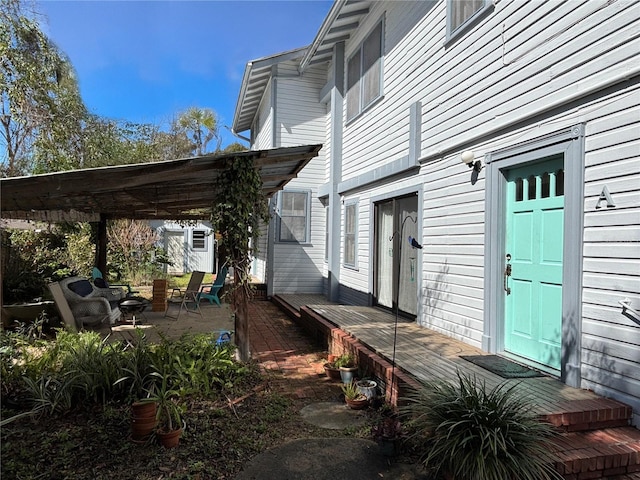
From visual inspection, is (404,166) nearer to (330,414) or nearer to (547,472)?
(330,414)

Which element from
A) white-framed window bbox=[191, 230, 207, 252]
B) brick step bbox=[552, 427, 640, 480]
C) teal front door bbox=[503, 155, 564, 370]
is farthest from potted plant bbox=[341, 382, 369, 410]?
white-framed window bbox=[191, 230, 207, 252]

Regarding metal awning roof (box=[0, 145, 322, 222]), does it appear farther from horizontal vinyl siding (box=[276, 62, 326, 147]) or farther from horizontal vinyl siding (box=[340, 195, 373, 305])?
horizontal vinyl siding (box=[276, 62, 326, 147])

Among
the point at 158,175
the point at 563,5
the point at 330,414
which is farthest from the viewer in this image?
the point at 158,175

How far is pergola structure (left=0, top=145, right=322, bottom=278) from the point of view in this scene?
3.90 m

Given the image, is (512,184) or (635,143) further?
(512,184)

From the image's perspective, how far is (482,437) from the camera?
8.51ft

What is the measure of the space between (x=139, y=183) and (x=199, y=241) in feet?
50.1

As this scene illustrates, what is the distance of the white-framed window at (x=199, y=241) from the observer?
19.0m

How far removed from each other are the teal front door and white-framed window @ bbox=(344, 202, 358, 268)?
4.36 metres

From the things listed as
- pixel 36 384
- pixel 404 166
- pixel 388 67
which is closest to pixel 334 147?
pixel 388 67

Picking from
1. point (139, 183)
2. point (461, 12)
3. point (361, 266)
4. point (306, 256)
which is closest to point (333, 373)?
A: point (139, 183)

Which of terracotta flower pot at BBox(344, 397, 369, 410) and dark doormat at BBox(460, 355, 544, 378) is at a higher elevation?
dark doormat at BBox(460, 355, 544, 378)

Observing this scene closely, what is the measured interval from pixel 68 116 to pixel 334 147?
295 inches

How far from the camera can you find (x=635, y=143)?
3.14 metres
